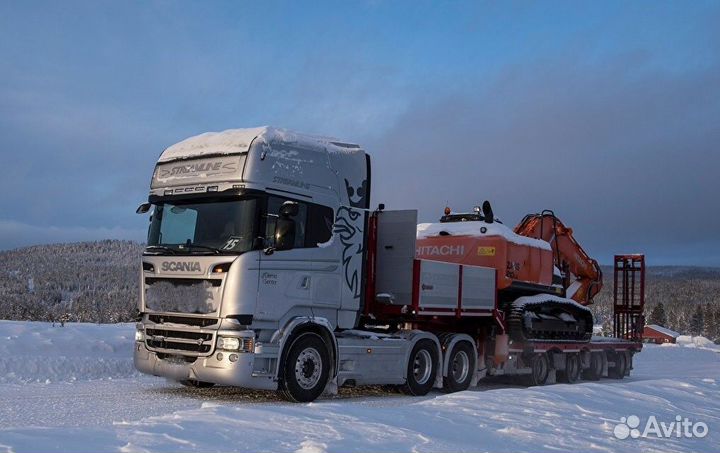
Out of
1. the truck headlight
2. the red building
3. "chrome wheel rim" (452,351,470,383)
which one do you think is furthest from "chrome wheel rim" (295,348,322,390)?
the red building

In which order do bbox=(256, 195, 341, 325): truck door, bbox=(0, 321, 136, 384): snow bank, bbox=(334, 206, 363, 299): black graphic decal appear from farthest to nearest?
bbox=(0, 321, 136, 384): snow bank → bbox=(334, 206, 363, 299): black graphic decal → bbox=(256, 195, 341, 325): truck door

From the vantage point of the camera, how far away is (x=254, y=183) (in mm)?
10188

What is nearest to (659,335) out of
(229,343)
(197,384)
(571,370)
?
(571,370)

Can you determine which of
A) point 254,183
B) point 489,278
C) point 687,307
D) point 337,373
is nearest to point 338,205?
point 254,183

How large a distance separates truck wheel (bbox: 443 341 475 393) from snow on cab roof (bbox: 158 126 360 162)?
15.0 feet

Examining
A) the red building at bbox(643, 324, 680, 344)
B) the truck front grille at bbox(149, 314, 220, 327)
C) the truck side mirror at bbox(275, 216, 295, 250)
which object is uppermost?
the truck side mirror at bbox(275, 216, 295, 250)

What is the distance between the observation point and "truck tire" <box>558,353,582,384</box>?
17156 mm

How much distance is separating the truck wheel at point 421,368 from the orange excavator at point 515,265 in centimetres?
264

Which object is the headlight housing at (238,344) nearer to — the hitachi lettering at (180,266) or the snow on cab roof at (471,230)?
the hitachi lettering at (180,266)

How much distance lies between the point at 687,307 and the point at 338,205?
15629 cm

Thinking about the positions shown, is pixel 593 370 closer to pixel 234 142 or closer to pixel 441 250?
pixel 441 250

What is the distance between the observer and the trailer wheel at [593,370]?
1850 centimetres

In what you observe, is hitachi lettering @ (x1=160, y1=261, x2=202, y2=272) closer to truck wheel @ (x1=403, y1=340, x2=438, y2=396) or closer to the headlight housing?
the headlight housing

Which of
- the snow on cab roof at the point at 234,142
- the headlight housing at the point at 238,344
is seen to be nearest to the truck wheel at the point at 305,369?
the headlight housing at the point at 238,344
